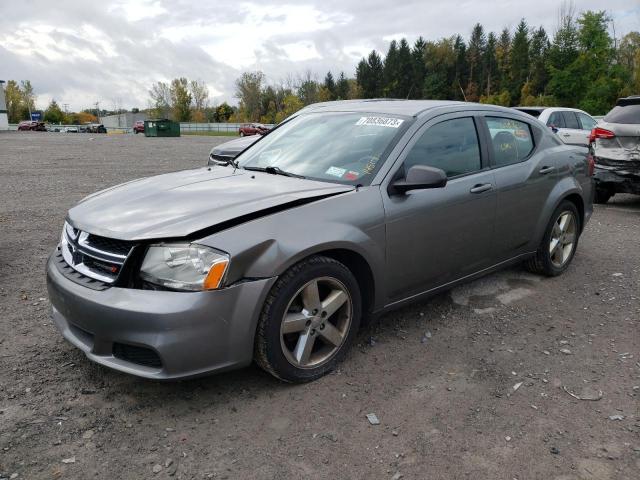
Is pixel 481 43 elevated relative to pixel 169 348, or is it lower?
elevated

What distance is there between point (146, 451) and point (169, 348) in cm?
49

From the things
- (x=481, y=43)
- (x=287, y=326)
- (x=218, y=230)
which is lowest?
(x=287, y=326)

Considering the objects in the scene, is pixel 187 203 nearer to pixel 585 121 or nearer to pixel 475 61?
pixel 585 121

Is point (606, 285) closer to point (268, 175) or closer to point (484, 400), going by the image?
point (484, 400)

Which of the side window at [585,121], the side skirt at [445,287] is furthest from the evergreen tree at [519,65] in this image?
the side skirt at [445,287]

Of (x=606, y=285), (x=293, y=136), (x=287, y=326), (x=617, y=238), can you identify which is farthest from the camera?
(x=617, y=238)

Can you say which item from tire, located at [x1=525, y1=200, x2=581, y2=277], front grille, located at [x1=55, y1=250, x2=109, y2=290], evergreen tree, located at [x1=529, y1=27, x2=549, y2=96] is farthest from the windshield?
evergreen tree, located at [x1=529, y1=27, x2=549, y2=96]

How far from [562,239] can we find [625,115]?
4.08m

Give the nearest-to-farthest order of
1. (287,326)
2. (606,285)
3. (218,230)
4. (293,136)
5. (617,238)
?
(218,230) < (287,326) < (293,136) < (606,285) < (617,238)

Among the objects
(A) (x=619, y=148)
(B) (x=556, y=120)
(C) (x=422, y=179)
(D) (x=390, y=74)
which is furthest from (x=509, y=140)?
(D) (x=390, y=74)

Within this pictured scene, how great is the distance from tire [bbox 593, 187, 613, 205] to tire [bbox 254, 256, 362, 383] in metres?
6.96

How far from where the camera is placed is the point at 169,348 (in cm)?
262

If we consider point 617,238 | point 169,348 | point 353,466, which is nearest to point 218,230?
point 169,348

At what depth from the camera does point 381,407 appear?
293 cm
